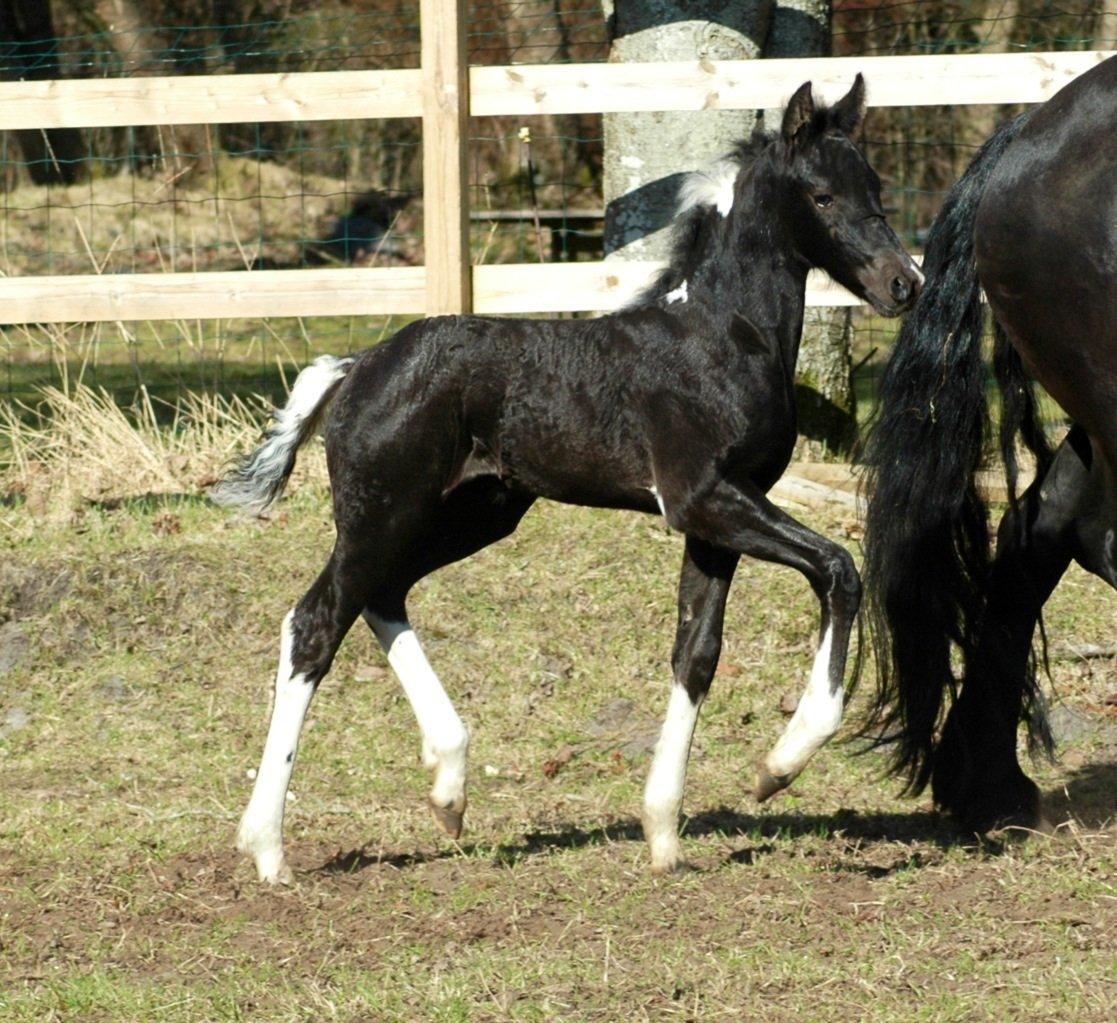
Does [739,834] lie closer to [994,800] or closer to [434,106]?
[994,800]

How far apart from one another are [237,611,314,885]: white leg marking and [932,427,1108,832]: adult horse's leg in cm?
185

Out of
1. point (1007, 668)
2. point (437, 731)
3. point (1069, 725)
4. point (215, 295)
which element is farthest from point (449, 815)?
point (215, 295)

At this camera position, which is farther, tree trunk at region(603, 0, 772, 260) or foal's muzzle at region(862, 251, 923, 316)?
tree trunk at region(603, 0, 772, 260)

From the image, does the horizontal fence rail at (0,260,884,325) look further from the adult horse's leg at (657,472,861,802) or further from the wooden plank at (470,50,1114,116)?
the adult horse's leg at (657,472,861,802)

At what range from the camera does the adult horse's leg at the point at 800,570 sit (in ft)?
13.4

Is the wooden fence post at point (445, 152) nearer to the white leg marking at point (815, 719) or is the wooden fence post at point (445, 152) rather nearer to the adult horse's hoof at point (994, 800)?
the adult horse's hoof at point (994, 800)

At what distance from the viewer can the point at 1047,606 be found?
668 cm

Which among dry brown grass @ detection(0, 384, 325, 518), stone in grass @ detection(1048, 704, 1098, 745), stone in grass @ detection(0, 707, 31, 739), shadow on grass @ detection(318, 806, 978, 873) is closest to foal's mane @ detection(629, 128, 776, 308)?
shadow on grass @ detection(318, 806, 978, 873)

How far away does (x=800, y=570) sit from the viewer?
13.4 ft

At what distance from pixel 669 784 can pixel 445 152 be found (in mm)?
3453

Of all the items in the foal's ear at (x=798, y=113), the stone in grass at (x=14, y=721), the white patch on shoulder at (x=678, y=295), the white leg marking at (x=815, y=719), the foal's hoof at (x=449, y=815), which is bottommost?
the stone in grass at (x=14, y=721)

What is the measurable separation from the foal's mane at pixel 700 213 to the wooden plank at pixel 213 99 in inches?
109

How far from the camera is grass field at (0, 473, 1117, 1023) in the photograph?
362cm

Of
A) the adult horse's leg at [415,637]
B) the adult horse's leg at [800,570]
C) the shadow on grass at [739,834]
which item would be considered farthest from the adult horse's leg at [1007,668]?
the adult horse's leg at [415,637]
